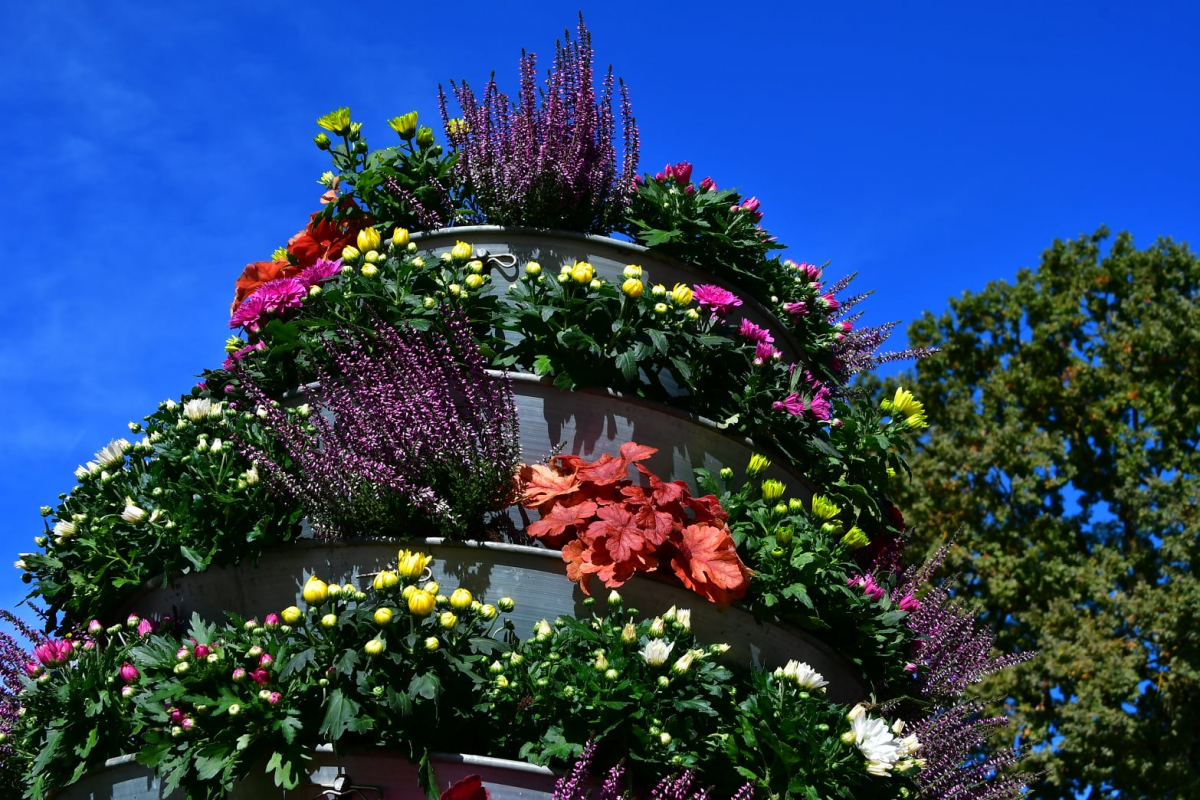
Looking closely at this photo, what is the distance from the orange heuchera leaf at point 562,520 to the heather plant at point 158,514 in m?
0.76

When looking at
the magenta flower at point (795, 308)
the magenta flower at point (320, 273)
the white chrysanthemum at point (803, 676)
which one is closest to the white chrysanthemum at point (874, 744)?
the white chrysanthemum at point (803, 676)

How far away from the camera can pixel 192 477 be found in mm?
3564

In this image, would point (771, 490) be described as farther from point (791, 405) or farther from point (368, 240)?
point (368, 240)

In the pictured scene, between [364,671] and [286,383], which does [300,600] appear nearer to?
[364,671]

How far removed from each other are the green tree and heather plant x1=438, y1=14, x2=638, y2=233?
32.2 ft

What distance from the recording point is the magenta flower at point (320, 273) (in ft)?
13.4

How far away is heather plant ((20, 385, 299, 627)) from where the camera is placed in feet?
11.3

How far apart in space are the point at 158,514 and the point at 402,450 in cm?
83

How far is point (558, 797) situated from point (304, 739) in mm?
701

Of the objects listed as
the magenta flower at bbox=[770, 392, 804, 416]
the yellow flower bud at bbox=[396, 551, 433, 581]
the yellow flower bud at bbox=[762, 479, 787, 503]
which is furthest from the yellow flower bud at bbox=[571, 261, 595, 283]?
the yellow flower bud at bbox=[396, 551, 433, 581]

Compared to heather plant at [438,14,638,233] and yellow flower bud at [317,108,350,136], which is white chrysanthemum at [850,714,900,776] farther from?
yellow flower bud at [317,108,350,136]

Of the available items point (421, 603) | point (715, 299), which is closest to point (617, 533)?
point (421, 603)

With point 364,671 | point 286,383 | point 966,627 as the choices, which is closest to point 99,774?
point 364,671

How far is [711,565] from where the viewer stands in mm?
3283
